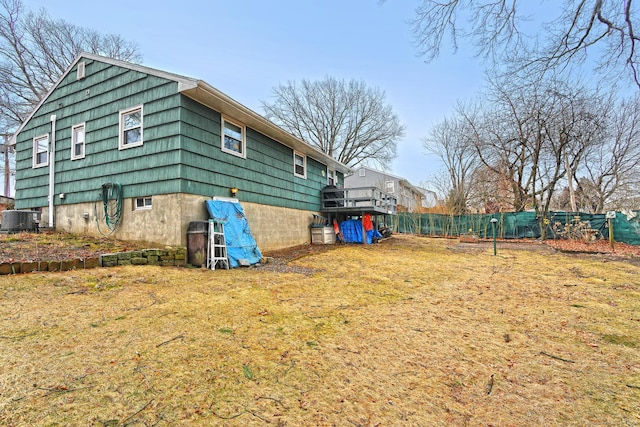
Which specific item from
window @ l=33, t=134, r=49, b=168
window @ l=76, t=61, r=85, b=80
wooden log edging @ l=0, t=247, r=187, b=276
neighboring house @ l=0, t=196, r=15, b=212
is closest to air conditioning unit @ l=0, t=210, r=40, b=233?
window @ l=33, t=134, r=49, b=168

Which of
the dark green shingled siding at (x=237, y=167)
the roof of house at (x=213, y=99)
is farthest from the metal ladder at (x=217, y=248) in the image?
the roof of house at (x=213, y=99)

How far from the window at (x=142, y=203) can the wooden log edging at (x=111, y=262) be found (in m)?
1.52

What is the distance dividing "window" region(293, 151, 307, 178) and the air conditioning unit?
7.89 meters

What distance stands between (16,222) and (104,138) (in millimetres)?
3448

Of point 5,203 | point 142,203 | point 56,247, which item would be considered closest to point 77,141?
point 142,203

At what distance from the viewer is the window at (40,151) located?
9.00m

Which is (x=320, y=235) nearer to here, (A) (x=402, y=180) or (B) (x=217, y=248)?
(B) (x=217, y=248)

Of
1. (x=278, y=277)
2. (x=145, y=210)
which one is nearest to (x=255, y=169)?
(x=145, y=210)

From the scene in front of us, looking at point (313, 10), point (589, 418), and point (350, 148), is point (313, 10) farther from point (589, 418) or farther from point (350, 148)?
point (350, 148)

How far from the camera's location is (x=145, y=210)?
6777 millimetres

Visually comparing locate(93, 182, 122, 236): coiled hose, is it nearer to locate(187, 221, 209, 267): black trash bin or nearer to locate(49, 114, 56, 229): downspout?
locate(49, 114, 56, 229): downspout

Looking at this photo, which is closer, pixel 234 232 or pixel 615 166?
pixel 234 232

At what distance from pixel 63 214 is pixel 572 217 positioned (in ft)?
67.9

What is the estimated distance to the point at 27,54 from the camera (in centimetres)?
1573
